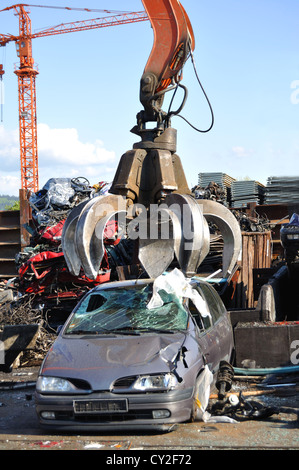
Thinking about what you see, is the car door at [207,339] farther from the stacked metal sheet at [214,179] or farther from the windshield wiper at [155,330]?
the stacked metal sheet at [214,179]

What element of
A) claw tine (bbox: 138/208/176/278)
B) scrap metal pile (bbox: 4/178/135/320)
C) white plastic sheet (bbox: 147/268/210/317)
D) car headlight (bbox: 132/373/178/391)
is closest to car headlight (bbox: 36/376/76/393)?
car headlight (bbox: 132/373/178/391)

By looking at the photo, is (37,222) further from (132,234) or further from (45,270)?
(132,234)

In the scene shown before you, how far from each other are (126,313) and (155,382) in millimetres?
1423

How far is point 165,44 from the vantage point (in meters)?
5.59

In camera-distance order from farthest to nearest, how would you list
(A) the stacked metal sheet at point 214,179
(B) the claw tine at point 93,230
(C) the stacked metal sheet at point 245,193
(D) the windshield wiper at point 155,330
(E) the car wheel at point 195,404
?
(A) the stacked metal sheet at point 214,179, (C) the stacked metal sheet at point 245,193, (D) the windshield wiper at point 155,330, (E) the car wheel at point 195,404, (B) the claw tine at point 93,230

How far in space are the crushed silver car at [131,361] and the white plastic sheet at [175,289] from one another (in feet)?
0.04

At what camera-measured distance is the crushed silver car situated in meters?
6.14

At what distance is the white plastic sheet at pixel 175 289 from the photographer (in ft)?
23.8

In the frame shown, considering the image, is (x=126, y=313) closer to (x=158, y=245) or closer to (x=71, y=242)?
(x=71, y=242)

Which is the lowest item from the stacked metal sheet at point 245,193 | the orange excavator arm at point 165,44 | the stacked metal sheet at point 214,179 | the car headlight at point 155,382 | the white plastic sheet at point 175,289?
the car headlight at point 155,382

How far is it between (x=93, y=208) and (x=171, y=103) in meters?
1.48

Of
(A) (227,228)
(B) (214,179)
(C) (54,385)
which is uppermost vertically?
(B) (214,179)

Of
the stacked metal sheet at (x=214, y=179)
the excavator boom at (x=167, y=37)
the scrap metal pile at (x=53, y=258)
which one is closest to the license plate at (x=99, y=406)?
the excavator boom at (x=167, y=37)

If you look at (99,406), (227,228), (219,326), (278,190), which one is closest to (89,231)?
(227,228)
